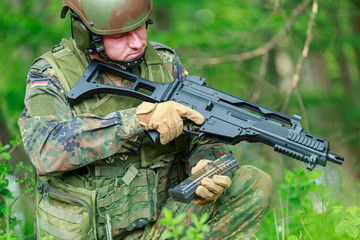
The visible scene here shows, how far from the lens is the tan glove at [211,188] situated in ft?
10.4

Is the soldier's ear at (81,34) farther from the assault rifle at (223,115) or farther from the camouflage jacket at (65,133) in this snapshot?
the camouflage jacket at (65,133)

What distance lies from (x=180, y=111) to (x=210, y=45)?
4.29 m

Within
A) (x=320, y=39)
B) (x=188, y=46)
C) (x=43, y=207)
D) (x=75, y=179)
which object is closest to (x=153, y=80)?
(x=75, y=179)

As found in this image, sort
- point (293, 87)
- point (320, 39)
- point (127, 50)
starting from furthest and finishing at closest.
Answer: point (320, 39) → point (293, 87) → point (127, 50)

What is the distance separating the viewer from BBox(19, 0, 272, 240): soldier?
10.1 feet

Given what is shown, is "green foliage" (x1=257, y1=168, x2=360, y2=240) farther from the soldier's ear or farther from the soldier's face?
the soldier's ear

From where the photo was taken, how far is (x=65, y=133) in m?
3.07

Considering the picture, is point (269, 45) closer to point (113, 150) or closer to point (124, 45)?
point (124, 45)

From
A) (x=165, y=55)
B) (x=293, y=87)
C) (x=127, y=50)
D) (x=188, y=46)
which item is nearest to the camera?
(x=127, y=50)

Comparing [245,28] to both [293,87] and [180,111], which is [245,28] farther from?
[180,111]

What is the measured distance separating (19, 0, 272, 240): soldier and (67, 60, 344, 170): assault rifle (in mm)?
86

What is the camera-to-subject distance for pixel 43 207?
3412 mm

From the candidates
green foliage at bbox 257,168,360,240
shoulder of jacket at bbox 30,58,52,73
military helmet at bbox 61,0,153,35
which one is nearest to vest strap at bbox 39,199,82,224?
shoulder of jacket at bbox 30,58,52,73

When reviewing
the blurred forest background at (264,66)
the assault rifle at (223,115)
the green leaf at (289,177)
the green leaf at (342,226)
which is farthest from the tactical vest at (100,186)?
the green leaf at (342,226)
